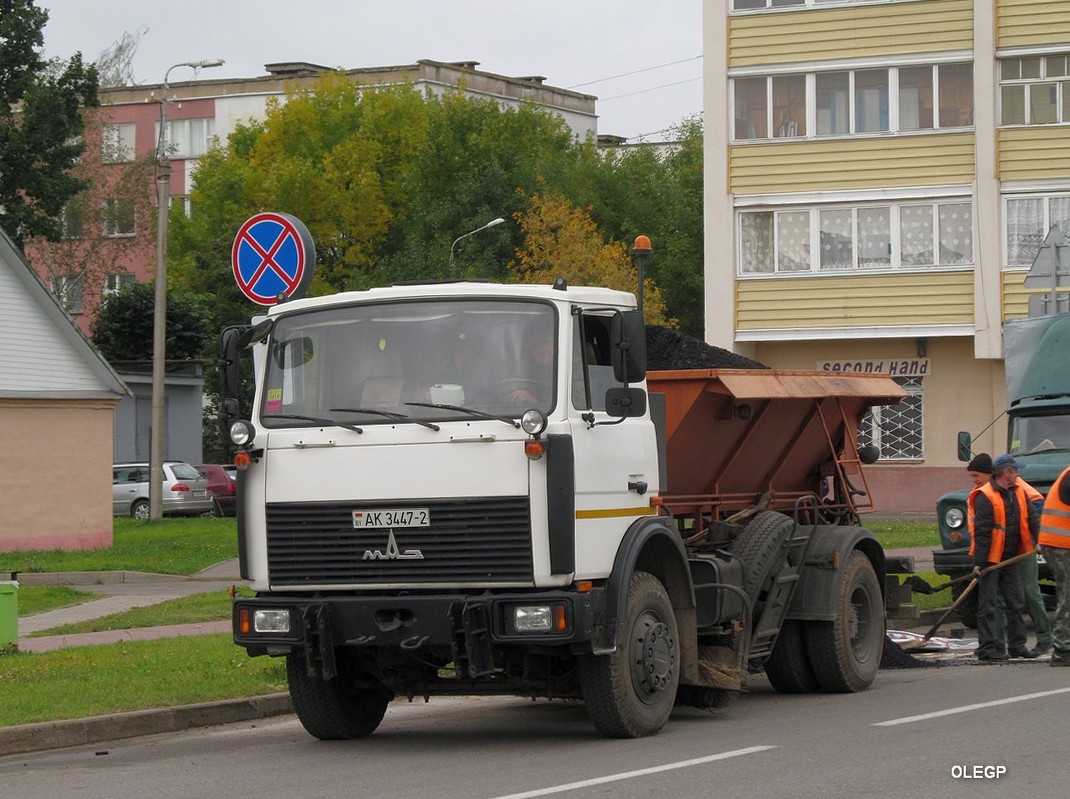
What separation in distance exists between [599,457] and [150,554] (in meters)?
19.5

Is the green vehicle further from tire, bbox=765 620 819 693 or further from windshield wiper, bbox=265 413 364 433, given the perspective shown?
windshield wiper, bbox=265 413 364 433

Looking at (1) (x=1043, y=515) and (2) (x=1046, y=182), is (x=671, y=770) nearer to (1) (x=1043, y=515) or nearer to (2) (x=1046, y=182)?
(1) (x=1043, y=515)

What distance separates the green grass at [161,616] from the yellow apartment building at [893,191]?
1948 cm

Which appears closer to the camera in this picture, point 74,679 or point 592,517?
point 592,517

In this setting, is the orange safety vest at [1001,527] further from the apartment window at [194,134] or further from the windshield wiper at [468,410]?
the apartment window at [194,134]

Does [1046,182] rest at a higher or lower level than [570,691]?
higher

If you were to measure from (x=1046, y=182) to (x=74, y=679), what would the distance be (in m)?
27.1

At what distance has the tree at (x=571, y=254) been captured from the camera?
46.7 m

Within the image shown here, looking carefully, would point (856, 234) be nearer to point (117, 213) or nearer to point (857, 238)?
point (857, 238)

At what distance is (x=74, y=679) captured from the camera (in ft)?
41.6

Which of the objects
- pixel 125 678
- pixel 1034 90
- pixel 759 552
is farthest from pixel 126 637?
pixel 1034 90

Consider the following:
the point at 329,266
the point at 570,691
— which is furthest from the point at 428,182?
the point at 570,691

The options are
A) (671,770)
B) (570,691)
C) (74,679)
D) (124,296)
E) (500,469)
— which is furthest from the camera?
(124,296)

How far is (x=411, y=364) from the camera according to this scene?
9766 mm
